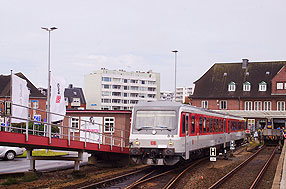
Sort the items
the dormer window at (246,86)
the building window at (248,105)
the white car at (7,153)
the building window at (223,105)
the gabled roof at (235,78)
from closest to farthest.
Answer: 1. the white car at (7,153)
2. the building window at (248,105)
3. the gabled roof at (235,78)
4. the dormer window at (246,86)
5. the building window at (223,105)

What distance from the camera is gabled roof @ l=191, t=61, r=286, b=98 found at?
67.1m

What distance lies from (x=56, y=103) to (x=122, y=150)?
16.5 ft

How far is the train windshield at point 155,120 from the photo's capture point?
60.7 ft

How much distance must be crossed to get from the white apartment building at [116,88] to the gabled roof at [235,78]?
5803 centimetres

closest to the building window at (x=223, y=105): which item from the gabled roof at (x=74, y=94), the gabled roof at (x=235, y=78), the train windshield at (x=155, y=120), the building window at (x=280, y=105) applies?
the gabled roof at (x=235, y=78)

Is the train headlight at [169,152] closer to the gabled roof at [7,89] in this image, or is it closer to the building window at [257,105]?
the building window at [257,105]

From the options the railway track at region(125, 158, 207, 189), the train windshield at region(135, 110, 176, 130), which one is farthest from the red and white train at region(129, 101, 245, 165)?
the railway track at region(125, 158, 207, 189)

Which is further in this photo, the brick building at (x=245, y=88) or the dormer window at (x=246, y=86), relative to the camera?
the dormer window at (x=246, y=86)

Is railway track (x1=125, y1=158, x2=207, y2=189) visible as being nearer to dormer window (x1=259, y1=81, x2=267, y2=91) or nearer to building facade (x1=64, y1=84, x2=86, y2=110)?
dormer window (x1=259, y1=81, x2=267, y2=91)

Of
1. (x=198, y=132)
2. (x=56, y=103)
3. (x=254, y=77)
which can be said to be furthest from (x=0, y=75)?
(x=198, y=132)

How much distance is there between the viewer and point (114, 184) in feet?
51.3

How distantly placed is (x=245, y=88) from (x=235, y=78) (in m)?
2.72

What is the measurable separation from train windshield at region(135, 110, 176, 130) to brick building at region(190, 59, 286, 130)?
4496 centimetres

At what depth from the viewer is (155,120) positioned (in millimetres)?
18719
